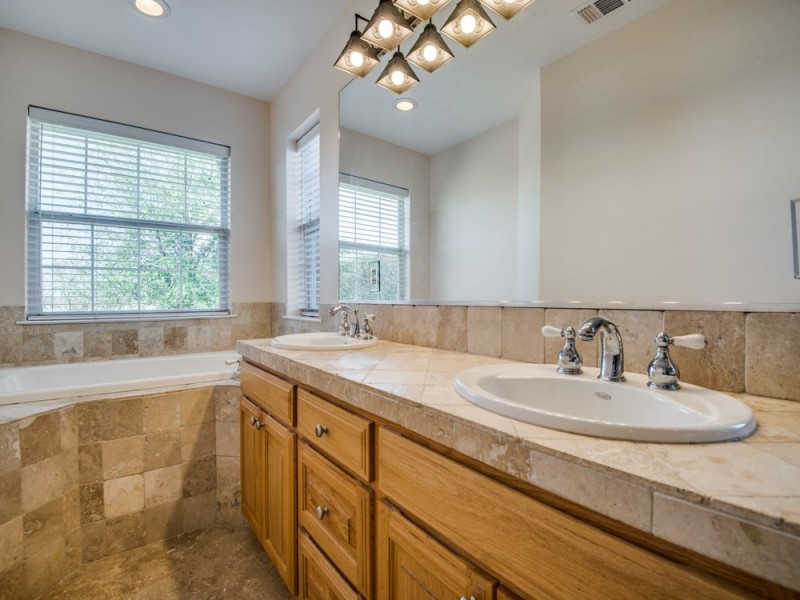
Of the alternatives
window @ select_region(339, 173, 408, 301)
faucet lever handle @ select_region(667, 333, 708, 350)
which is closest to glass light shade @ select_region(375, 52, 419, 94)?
window @ select_region(339, 173, 408, 301)

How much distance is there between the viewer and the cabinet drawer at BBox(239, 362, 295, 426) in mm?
1211

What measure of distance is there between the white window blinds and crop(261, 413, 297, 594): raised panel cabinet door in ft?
4.26

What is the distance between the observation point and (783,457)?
0.45 meters

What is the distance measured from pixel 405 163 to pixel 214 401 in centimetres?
149

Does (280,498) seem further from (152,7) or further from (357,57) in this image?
(152,7)

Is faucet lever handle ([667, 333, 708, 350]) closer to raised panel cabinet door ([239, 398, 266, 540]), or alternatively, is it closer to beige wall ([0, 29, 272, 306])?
raised panel cabinet door ([239, 398, 266, 540])

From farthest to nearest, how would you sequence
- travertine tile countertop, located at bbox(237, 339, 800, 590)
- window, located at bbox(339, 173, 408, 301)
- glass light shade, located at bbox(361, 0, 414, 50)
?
window, located at bbox(339, 173, 408, 301) < glass light shade, located at bbox(361, 0, 414, 50) < travertine tile countertop, located at bbox(237, 339, 800, 590)

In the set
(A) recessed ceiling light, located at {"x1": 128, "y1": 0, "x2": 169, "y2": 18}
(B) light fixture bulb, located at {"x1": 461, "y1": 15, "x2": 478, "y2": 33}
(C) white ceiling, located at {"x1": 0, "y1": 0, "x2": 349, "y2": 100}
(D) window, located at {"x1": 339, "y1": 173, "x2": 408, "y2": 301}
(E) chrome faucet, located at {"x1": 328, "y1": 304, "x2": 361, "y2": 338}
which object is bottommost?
(E) chrome faucet, located at {"x1": 328, "y1": 304, "x2": 361, "y2": 338}

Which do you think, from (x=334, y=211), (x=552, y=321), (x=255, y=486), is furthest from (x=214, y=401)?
(x=552, y=321)

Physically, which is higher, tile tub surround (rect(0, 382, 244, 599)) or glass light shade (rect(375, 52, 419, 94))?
glass light shade (rect(375, 52, 419, 94))

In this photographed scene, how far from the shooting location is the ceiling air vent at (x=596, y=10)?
3.10 ft

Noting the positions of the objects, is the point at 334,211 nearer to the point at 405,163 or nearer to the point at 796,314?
the point at 405,163

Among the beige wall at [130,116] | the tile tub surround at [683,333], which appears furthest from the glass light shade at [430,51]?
the beige wall at [130,116]

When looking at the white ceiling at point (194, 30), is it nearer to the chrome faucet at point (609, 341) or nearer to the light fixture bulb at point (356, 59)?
the light fixture bulb at point (356, 59)
